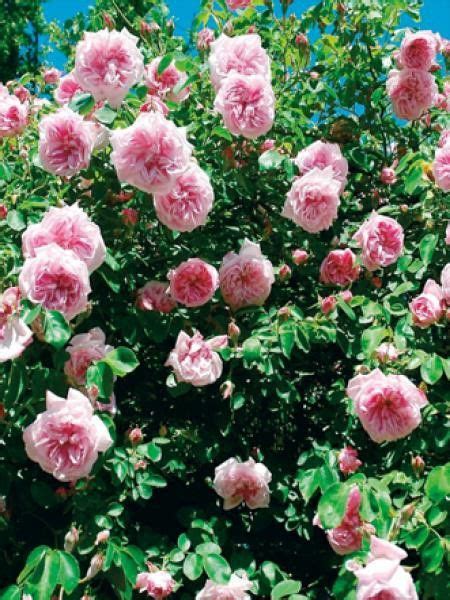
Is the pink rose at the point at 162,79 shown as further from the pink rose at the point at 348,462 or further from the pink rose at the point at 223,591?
the pink rose at the point at 223,591

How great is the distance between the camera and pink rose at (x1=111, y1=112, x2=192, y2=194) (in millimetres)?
1924

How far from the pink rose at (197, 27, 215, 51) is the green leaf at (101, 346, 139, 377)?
3.97 ft

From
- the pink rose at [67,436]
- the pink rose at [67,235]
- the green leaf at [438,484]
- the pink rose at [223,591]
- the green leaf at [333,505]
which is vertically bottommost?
the pink rose at [223,591]

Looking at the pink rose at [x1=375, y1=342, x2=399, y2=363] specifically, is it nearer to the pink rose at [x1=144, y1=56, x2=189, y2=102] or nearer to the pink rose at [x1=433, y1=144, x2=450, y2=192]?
the pink rose at [x1=433, y1=144, x2=450, y2=192]

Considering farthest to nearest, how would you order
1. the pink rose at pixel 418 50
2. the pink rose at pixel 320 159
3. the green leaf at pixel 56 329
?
the pink rose at pixel 418 50 < the pink rose at pixel 320 159 < the green leaf at pixel 56 329

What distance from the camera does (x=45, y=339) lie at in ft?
5.53

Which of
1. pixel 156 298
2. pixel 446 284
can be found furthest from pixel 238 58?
pixel 446 284

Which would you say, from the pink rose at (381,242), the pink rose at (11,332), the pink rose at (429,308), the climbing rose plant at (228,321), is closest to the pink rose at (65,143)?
the climbing rose plant at (228,321)

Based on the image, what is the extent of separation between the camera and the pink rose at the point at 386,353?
6.52ft

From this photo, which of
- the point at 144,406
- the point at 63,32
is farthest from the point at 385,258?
the point at 63,32

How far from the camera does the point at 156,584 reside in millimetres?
1825

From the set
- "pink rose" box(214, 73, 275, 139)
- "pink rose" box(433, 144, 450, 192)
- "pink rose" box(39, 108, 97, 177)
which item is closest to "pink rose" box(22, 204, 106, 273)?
"pink rose" box(39, 108, 97, 177)

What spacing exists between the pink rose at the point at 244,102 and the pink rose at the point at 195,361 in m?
0.60

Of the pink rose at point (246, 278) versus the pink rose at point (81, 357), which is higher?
the pink rose at point (246, 278)
